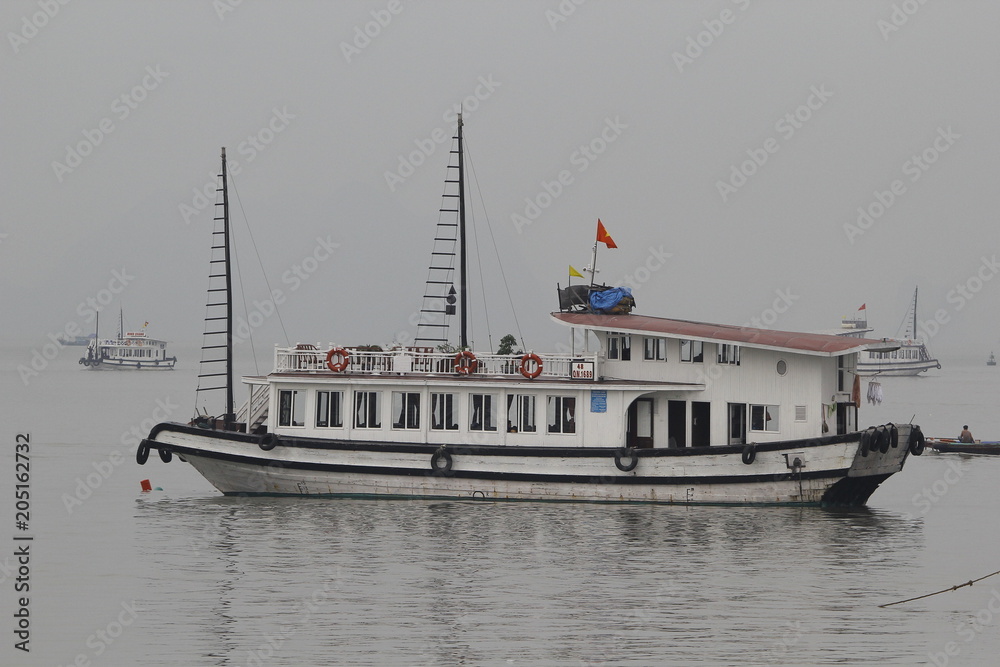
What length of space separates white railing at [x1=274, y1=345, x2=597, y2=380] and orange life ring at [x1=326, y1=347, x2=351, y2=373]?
9 cm

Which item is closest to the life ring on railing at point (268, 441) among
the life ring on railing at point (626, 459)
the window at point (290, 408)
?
the window at point (290, 408)

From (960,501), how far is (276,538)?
19.7m

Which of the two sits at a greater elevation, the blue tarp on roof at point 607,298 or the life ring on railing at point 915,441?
the blue tarp on roof at point 607,298

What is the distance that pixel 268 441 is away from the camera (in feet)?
97.4

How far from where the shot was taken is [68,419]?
68.1 m

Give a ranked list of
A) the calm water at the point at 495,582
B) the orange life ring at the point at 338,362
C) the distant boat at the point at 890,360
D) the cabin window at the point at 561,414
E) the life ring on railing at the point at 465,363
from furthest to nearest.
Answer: the distant boat at the point at 890,360 → the life ring on railing at the point at 465,363 → the orange life ring at the point at 338,362 → the cabin window at the point at 561,414 → the calm water at the point at 495,582

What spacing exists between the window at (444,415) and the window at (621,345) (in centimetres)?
439

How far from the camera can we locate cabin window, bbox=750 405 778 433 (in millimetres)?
29375

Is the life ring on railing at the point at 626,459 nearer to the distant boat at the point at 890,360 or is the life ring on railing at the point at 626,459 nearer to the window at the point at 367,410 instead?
the window at the point at 367,410

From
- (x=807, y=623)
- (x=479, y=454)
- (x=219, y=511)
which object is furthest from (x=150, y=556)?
(x=807, y=623)

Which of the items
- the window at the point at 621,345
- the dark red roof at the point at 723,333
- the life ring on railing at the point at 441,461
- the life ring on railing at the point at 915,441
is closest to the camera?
the dark red roof at the point at 723,333

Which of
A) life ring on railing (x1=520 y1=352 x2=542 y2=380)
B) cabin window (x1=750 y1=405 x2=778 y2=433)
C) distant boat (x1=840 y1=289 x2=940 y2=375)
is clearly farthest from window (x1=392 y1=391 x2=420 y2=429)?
distant boat (x1=840 y1=289 x2=940 y2=375)

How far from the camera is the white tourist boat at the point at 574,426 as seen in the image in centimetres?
2889

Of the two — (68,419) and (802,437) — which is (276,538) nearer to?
(802,437)
